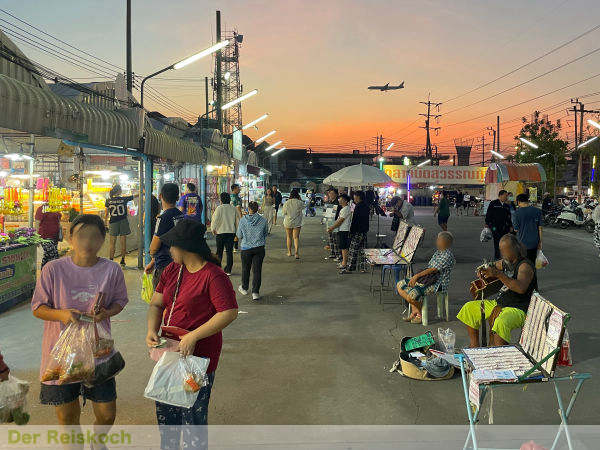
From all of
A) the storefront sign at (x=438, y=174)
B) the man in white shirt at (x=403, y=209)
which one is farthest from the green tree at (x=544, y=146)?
the man in white shirt at (x=403, y=209)

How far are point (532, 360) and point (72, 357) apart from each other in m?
3.37

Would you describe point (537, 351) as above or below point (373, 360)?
above

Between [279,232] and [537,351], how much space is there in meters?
17.4

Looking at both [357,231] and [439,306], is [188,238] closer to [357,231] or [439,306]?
[439,306]

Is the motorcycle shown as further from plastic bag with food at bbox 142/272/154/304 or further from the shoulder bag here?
the shoulder bag

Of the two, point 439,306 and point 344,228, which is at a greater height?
point 344,228

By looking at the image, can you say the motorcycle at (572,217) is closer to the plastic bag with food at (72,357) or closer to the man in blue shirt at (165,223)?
the man in blue shirt at (165,223)

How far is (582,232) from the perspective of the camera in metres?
22.6

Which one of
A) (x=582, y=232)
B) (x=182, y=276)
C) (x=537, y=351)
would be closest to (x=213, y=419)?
(x=182, y=276)

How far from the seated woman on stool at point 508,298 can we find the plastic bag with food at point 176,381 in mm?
3336

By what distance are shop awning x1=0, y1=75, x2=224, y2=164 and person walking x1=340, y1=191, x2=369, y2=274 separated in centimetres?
481

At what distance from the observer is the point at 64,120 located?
7.68 m

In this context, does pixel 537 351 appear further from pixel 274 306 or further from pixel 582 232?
pixel 582 232

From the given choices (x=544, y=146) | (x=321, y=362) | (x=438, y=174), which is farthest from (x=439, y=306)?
(x=544, y=146)
